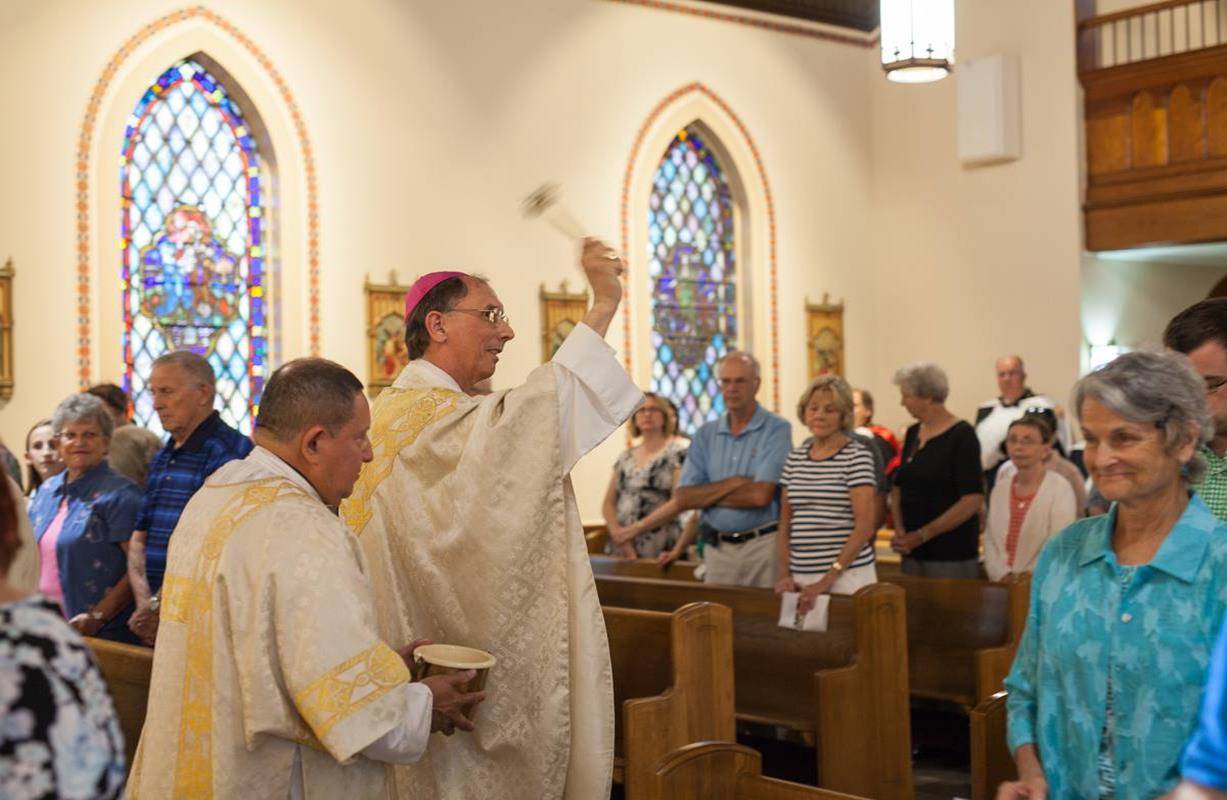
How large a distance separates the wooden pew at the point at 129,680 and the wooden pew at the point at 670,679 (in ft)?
4.57

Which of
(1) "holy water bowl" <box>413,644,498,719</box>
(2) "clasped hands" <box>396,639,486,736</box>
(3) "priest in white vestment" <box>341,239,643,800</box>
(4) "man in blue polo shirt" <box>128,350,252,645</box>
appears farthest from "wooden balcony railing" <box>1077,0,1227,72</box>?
(2) "clasped hands" <box>396,639,486,736</box>

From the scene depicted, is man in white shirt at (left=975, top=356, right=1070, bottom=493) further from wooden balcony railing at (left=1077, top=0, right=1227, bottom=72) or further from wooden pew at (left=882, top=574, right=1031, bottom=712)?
wooden pew at (left=882, top=574, right=1031, bottom=712)

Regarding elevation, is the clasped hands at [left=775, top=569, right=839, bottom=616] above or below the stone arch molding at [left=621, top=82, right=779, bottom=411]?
below

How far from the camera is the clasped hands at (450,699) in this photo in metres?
2.88

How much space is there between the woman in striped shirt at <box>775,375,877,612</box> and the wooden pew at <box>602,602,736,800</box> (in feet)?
3.13

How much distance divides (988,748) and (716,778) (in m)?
1.02

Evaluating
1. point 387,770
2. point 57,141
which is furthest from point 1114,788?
point 57,141

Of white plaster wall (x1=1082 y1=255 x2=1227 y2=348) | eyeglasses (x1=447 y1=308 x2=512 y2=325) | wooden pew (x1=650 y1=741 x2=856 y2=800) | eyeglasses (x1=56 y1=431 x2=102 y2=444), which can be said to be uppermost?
white plaster wall (x1=1082 y1=255 x2=1227 y2=348)

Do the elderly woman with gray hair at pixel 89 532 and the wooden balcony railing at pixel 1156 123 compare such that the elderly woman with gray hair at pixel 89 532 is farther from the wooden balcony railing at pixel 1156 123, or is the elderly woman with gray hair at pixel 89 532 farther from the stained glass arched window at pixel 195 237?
the wooden balcony railing at pixel 1156 123

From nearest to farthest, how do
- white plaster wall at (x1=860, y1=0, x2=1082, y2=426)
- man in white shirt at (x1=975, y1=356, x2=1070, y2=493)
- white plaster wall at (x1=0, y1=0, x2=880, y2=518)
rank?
white plaster wall at (x1=0, y1=0, x2=880, y2=518)
man in white shirt at (x1=975, y1=356, x2=1070, y2=493)
white plaster wall at (x1=860, y1=0, x2=1082, y2=426)

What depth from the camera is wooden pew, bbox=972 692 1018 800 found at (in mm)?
3680

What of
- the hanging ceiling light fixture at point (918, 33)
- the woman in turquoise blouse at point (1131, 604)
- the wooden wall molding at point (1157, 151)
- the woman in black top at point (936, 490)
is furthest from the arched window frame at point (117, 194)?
the woman in turquoise blouse at point (1131, 604)

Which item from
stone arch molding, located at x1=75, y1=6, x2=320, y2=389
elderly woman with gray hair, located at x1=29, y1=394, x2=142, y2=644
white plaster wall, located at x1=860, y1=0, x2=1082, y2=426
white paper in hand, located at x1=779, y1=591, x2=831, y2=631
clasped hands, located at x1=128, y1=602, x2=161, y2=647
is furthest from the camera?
white plaster wall, located at x1=860, y1=0, x2=1082, y2=426

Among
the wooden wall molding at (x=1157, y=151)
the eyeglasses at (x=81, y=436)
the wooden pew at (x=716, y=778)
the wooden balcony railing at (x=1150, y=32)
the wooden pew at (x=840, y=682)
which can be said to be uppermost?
the wooden balcony railing at (x=1150, y=32)
